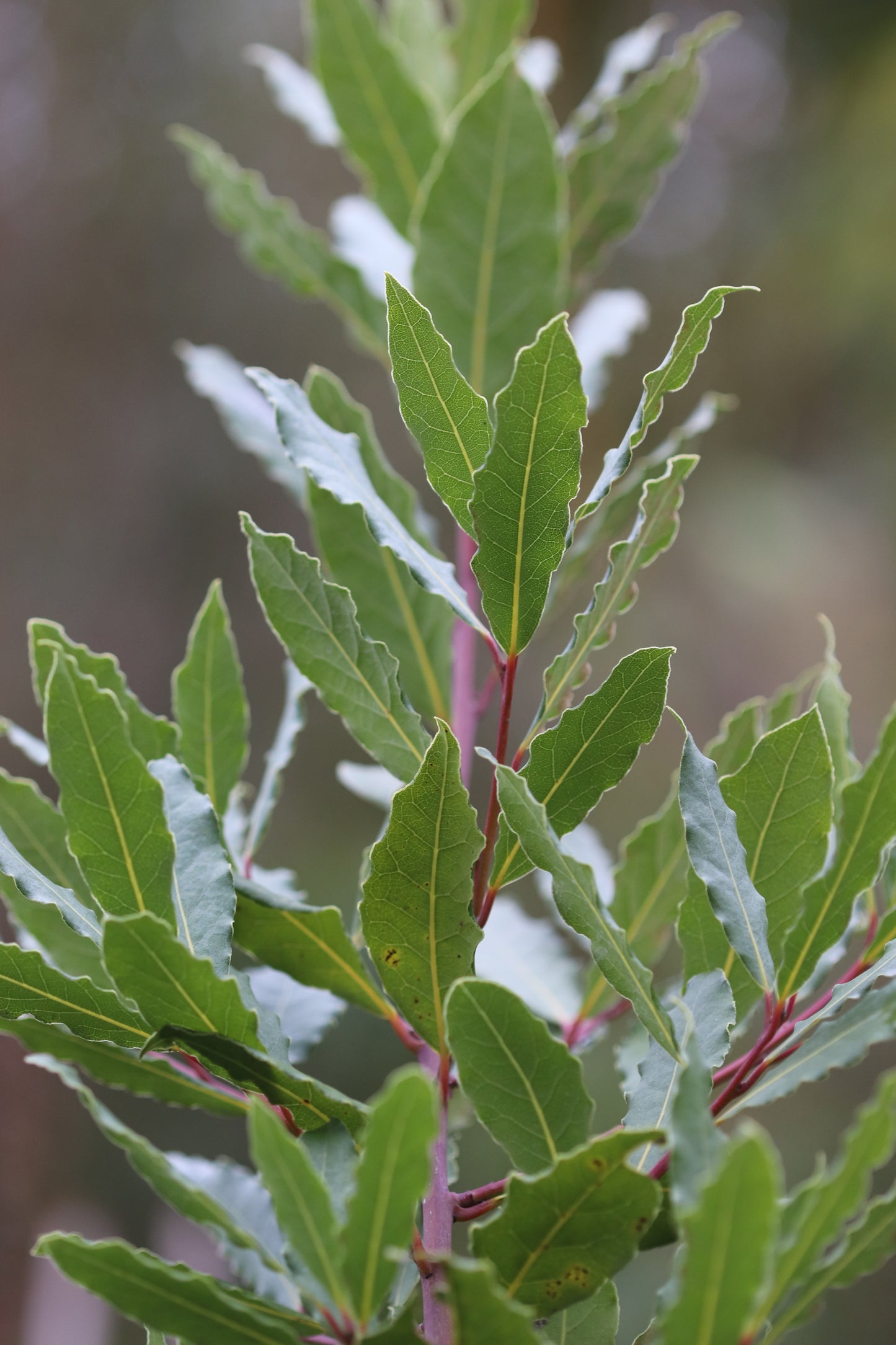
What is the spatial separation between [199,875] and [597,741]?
0.52ft

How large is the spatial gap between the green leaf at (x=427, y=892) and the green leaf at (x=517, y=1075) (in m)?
0.04

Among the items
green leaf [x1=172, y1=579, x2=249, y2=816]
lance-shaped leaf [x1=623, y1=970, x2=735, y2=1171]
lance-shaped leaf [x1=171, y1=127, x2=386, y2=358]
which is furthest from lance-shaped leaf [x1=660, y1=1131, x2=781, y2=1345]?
lance-shaped leaf [x1=171, y1=127, x2=386, y2=358]

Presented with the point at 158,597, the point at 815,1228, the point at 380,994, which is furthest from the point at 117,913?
the point at 158,597

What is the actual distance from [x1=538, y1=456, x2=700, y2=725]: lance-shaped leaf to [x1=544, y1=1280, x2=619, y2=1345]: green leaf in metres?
0.23

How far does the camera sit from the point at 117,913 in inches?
16.0

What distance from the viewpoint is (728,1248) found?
27cm

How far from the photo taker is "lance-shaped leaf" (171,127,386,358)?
2.35ft

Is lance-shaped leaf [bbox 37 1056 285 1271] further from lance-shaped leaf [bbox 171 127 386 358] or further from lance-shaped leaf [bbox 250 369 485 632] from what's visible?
lance-shaped leaf [bbox 171 127 386 358]

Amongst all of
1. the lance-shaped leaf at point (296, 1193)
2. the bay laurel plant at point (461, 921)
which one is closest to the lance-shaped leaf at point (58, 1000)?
the bay laurel plant at point (461, 921)

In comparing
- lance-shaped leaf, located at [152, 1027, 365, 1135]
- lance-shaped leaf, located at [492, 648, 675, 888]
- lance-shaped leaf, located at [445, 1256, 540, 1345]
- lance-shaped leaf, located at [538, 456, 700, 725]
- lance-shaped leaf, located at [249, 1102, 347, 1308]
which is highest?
lance-shaped leaf, located at [538, 456, 700, 725]

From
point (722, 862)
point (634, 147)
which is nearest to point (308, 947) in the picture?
point (722, 862)

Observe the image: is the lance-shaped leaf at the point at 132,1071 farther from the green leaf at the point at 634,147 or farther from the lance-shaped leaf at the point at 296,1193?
the green leaf at the point at 634,147

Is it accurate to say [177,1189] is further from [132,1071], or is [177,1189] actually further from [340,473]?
[340,473]

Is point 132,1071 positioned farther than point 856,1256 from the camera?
Yes
